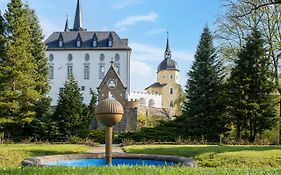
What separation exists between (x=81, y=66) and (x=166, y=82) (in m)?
20.7

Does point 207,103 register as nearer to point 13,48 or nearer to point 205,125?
point 205,125

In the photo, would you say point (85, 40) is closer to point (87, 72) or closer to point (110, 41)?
point (110, 41)

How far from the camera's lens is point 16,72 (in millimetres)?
29984

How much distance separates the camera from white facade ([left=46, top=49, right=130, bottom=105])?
226 feet

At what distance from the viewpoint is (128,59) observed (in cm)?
6794

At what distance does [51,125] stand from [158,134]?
351 inches

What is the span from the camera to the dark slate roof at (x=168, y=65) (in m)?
83.5

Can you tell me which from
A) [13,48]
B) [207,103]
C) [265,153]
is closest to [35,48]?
[13,48]

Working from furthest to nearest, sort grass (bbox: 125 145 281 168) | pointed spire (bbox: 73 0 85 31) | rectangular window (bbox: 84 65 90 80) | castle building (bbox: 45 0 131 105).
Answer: pointed spire (bbox: 73 0 85 31) < rectangular window (bbox: 84 65 90 80) < castle building (bbox: 45 0 131 105) < grass (bbox: 125 145 281 168)

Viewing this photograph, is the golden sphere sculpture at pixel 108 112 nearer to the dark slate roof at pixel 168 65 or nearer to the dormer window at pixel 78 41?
the dormer window at pixel 78 41

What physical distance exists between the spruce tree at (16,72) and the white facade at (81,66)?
3676 centimetres

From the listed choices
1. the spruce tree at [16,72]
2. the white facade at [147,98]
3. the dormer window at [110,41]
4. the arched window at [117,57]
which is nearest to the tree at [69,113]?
the spruce tree at [16,72]

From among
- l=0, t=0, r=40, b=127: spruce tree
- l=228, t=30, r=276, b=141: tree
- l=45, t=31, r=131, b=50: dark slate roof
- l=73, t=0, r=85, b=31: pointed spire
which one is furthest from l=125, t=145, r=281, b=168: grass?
l=73, t=0, r=85, b=31: pointed spire

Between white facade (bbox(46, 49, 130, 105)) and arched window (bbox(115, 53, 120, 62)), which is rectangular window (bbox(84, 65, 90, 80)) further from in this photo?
arched window (bbox(115, 53, 120, 62))
